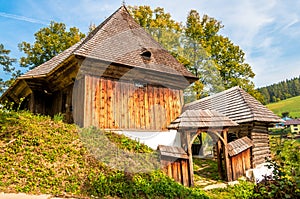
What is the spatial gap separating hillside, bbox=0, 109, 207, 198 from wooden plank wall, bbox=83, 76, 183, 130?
215cm

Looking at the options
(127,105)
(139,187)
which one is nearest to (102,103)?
(127,105)

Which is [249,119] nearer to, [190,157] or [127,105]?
[190,157]

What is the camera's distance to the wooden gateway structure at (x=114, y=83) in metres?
10.1

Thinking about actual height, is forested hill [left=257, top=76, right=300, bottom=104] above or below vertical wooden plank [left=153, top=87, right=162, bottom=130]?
above

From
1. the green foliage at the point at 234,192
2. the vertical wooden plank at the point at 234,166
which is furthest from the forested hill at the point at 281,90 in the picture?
the green foliage at the point at 234,192

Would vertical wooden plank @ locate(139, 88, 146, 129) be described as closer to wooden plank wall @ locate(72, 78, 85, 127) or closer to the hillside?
A: wooden plank wall @ locate(72, 78, 85, 127)

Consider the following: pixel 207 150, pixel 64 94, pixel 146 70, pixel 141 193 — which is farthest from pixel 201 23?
pixel 141 193

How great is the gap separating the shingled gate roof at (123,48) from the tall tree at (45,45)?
519 inches

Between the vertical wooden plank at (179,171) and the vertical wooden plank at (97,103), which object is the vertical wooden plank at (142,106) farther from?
the vertical wooden plank at (179,171)

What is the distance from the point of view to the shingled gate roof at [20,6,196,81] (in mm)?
10375

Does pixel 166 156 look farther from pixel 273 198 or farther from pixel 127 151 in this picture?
pixel 273 198

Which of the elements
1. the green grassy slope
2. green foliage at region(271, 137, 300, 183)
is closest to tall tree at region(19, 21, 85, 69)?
green foliage at region(271, 137, 300, 183)

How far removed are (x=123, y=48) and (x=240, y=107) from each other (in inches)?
253

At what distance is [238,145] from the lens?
32.0ft
